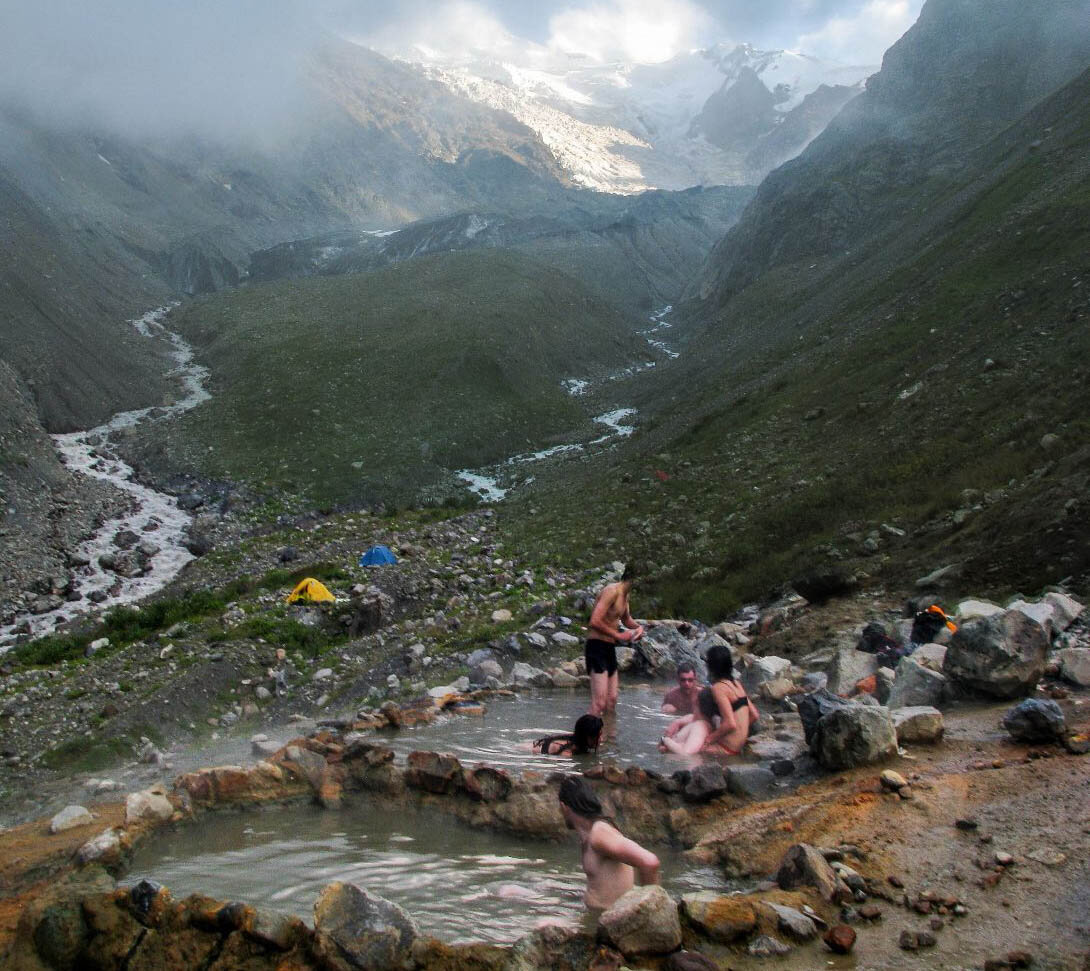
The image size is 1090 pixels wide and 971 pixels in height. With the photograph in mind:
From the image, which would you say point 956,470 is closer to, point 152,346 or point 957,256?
point 957,256

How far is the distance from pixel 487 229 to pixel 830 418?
10821 centimetres

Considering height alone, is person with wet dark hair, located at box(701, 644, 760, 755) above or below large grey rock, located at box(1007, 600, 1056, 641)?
below

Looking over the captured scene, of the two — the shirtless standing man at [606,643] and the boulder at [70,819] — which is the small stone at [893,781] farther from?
the boulder at [70,819]

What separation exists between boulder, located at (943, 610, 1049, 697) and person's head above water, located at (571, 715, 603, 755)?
4128mm

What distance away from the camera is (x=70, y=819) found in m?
7.73

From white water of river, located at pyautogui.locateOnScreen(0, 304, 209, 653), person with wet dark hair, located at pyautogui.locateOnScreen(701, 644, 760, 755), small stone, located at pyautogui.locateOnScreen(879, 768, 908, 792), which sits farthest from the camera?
white water of river, located at pyautogui.locateOnScreen(0, 304, 209, 653)

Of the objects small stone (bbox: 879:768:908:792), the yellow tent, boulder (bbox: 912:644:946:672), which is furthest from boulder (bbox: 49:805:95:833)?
the yellow tent

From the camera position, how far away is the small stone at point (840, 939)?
4.68 m

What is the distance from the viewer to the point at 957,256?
36.1 metres

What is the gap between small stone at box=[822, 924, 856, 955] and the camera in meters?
4.68

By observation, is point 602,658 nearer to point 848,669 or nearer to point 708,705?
point 708,705

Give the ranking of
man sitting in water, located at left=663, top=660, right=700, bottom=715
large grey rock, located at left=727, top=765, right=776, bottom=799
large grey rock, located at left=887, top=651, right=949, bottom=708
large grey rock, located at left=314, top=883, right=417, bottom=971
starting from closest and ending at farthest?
large grey rock, located at left=314, top=883, right=417, bottom=971 → large grey rock, located at left=727, top=765, right=776, bottom=799 → large grey rock, located at left=887, top=651, right=949, bottom=708 → man sitting in water, located at left=663, top=660, right=700, bottom=715

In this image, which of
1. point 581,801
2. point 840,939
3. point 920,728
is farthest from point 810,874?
point 920,728

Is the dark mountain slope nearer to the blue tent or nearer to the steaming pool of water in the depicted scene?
the blue tent
